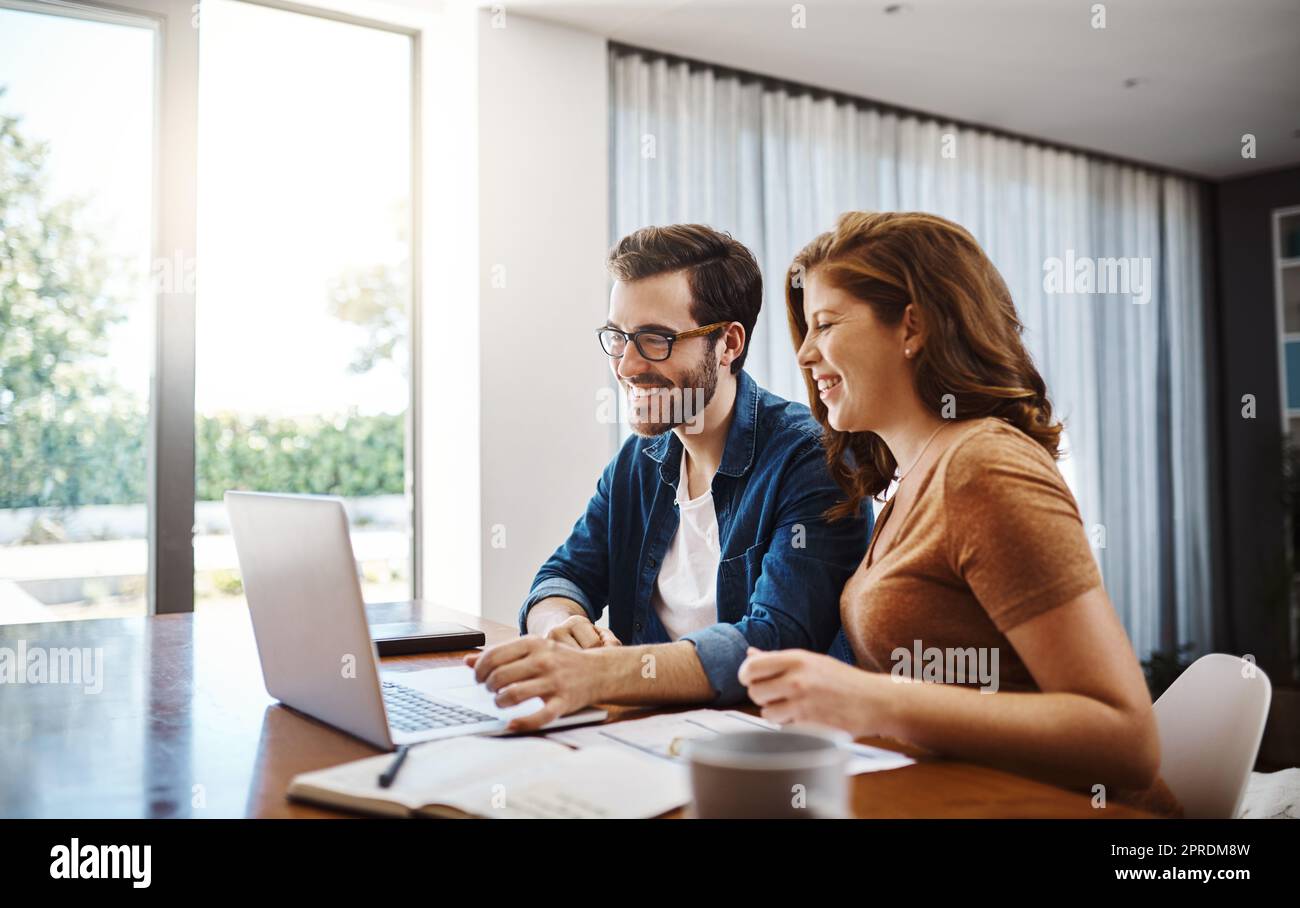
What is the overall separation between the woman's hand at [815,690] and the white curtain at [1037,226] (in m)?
2.89

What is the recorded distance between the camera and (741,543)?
1.70 m

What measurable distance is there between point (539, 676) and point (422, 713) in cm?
16

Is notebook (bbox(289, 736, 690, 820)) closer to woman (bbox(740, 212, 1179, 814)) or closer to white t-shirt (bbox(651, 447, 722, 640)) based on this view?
woman (bbox(740, 212, 1179, 814))

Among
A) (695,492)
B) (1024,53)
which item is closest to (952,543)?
(695,492)

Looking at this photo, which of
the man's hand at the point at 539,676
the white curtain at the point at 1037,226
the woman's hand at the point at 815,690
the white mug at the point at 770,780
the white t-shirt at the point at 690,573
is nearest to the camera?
the white mug at the point at 770,780

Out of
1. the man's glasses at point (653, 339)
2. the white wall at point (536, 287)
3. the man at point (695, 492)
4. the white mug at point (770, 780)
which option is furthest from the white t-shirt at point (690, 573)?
the white wall at point (536, 287)

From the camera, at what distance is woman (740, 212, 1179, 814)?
1.03 m

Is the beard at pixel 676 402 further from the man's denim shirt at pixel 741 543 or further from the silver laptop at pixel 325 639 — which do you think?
the silver laptop at pixel 325 639

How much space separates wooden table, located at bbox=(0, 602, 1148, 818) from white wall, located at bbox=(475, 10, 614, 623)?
5.69 ft

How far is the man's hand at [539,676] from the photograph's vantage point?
115cm

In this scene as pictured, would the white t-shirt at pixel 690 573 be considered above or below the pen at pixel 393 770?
above

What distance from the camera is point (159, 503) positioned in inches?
124

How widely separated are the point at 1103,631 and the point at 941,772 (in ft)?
0.73
